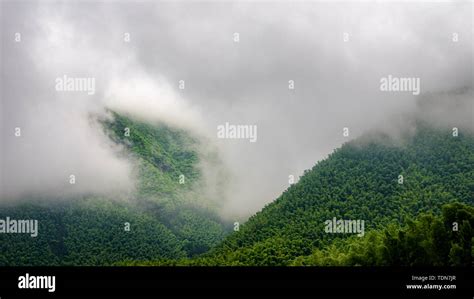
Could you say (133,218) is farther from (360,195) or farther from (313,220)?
(360,195)

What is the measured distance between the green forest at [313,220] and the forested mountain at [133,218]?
0.19 meters

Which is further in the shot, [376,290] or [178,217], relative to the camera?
[178,217]

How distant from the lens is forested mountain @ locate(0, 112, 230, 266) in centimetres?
8069

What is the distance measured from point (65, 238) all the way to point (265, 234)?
1229 inches

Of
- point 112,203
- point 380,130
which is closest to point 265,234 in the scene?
point 380,130

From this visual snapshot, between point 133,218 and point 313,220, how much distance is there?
127 ft

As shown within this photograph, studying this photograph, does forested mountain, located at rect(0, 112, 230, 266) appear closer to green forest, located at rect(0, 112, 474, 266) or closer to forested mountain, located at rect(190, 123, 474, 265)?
green forest, located at rect(0, 112, 474, 266)

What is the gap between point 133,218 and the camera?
96.6m

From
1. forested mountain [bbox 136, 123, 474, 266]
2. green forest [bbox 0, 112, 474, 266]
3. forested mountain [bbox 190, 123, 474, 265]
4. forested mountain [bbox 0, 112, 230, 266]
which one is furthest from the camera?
forested mountain [bbox 0, 112, 230, 266]

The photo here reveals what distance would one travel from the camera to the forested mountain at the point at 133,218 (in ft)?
265

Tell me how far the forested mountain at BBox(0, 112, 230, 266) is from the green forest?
189 millimetres

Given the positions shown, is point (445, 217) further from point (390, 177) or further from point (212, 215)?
point (212, 215)

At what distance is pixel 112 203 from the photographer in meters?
96.6

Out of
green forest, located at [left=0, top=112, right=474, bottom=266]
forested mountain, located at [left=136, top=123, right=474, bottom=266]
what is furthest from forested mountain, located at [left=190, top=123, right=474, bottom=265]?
green forest, located at [left=0, top=112, right=474, bottom=266]
